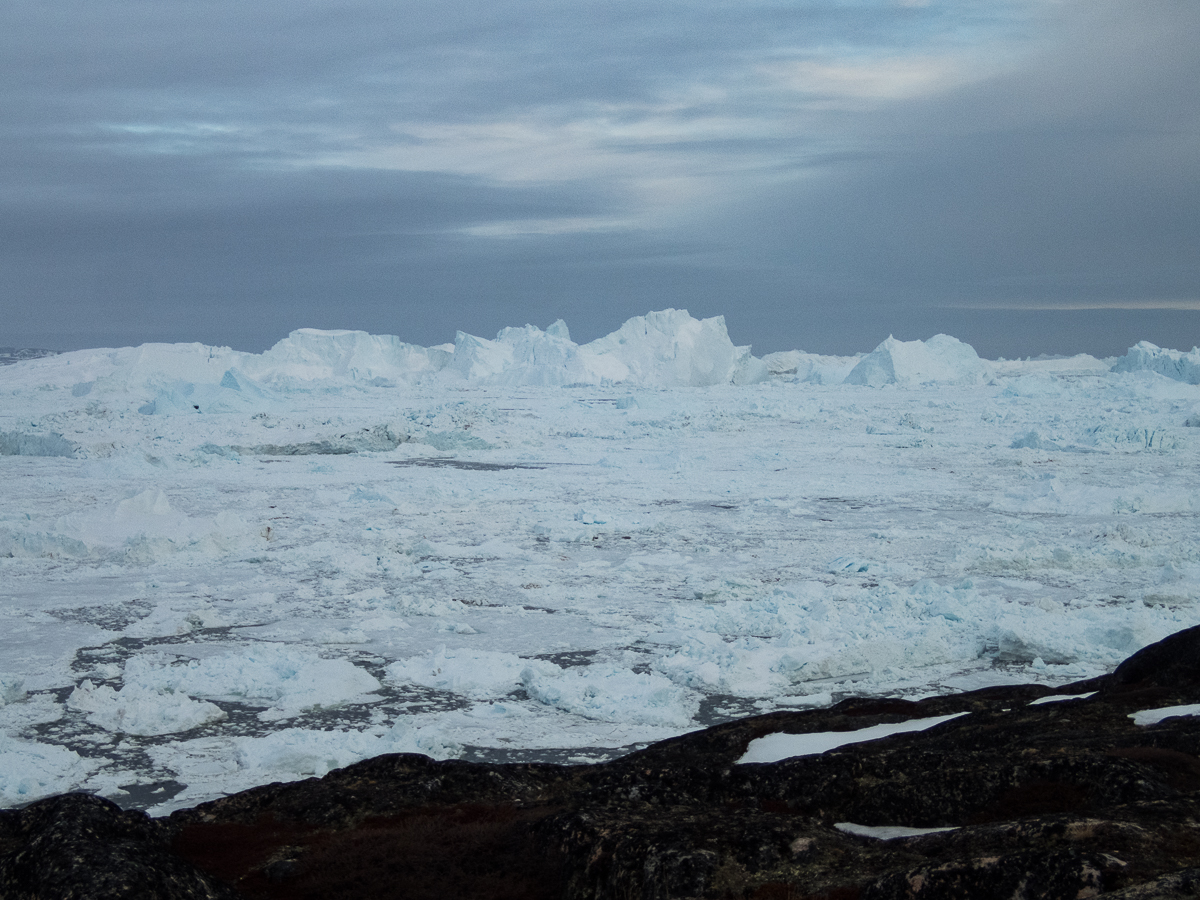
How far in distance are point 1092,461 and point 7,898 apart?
26176mm

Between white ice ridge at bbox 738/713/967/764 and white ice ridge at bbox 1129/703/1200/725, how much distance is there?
1058 millimetres

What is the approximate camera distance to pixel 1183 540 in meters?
15.4

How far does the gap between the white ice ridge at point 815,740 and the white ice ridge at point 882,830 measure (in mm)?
1577

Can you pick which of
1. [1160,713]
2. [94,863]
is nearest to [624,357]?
[1160,713]

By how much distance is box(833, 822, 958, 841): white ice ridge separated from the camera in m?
4.46

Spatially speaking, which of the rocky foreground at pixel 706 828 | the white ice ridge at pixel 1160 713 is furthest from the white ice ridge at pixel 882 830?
the white ice ridge at pixel 1160 713

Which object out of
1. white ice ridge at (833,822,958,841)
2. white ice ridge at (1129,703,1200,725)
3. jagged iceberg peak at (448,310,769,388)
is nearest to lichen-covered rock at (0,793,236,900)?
white ice ridge at (833,822,958,841)

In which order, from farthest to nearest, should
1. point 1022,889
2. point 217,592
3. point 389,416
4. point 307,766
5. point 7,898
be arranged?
1. point 389,416
2. point 217,592
3. point 307,766
4. point 7,898
5. point 1022,889

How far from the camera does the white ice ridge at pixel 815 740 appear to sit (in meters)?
6.46

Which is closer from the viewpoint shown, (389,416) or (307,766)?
(307,766)

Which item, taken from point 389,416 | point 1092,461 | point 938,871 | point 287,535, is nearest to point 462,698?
point 938,871

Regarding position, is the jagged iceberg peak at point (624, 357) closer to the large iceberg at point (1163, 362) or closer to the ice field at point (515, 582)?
the large iceberg at point (1163, 362)

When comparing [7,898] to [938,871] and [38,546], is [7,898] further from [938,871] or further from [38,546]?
[38,546]

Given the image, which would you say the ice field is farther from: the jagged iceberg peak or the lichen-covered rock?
the jagged iceberg peak
